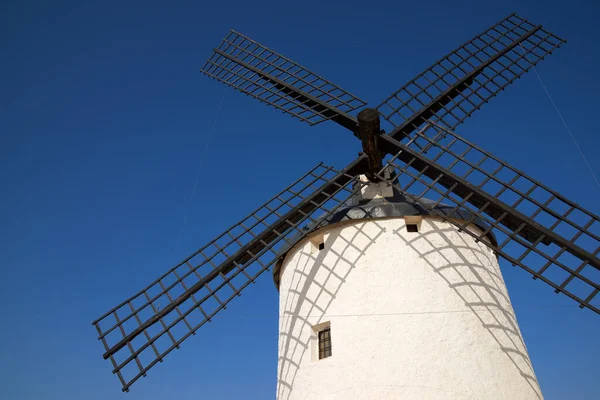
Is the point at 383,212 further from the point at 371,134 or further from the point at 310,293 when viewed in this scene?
the point at 310,293

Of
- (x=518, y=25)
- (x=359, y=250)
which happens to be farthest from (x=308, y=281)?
(x=518, y=25)

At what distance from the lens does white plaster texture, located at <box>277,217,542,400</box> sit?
5.96m

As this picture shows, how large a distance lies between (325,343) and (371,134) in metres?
3.38

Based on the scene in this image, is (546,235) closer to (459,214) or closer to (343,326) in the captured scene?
(459,214)

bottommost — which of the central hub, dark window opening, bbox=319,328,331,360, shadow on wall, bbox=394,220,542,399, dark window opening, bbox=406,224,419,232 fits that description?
shadow on wall, bbox=394,220,542,399

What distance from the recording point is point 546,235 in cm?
610

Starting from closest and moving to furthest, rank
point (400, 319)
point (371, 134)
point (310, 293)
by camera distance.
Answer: point (400, 319), point (310, 293), point (371, 134)

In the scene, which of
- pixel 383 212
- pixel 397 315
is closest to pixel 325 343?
pixel 397 315

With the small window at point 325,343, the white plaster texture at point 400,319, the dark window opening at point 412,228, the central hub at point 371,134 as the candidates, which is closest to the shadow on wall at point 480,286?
the white plaster texture at point 400,319

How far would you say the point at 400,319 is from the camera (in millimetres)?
6312

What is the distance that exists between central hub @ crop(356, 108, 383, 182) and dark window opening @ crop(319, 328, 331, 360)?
2738 millimetres

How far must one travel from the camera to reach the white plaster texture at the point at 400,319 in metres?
5.96

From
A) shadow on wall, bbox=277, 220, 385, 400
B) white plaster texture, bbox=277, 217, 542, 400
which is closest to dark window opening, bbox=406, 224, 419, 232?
white plaster texture, bbox=277, 217, 542, 400

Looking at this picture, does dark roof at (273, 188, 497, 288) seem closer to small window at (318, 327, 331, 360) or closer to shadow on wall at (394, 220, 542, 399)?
shadow on wall at (394, 220, 542, 399)
